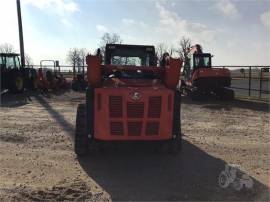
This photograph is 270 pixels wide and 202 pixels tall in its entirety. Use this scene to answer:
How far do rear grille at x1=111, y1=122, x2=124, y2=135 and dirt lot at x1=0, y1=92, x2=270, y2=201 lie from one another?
53cm

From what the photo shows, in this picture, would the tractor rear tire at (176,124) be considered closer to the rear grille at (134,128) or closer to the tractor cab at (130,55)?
the rear grille at (134,128)

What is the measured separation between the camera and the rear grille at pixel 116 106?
7.76 metres

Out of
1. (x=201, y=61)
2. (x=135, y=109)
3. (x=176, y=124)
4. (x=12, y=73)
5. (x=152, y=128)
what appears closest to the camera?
(x=135, y=109)

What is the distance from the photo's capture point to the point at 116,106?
781 cm

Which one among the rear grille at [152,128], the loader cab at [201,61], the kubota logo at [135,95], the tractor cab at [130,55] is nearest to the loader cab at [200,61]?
the loader cab at [201,61]

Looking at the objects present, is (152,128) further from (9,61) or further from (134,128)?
(9,61)

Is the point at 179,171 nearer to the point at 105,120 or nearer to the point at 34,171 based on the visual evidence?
the point at 105,120

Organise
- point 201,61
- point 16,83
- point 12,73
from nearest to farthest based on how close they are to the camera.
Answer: point 201,61 → point 16,83 → point 12,73

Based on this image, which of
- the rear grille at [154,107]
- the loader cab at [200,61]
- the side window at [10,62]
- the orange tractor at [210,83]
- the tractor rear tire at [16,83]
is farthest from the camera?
the side window at [10,62]

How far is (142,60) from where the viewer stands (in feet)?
35.0

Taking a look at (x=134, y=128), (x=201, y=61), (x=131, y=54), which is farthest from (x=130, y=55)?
(x=201, y=61)

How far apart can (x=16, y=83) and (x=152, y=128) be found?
19619mm

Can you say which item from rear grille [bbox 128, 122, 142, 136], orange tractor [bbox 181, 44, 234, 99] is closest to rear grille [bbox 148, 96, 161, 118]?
rear grille [bbox 128, 122, 142, 136]

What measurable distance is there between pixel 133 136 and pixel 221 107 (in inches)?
412
